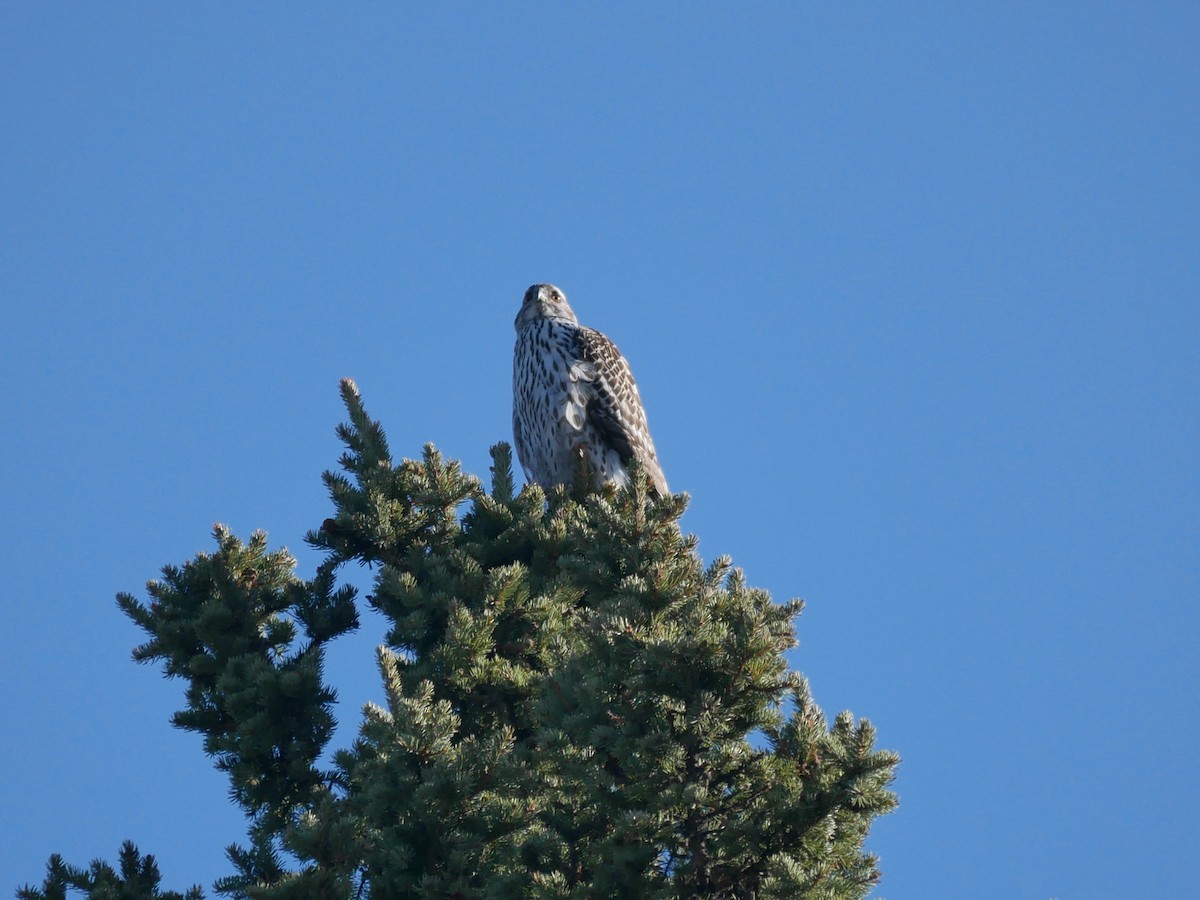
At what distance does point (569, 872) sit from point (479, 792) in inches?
15.9

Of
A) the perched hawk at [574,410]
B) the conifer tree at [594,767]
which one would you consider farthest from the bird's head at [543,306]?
the conifer tree at [594,767]

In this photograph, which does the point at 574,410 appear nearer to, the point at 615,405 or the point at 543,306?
the point at 615,405

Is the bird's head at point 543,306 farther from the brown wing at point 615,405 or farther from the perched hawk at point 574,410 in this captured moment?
the brown wing at point 615,405

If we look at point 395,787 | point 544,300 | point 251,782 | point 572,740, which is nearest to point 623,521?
point 572,740

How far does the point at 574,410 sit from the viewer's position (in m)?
Result: 9.39

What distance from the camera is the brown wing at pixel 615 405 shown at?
9469mm

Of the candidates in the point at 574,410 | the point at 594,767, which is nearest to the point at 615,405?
the point at 574,410

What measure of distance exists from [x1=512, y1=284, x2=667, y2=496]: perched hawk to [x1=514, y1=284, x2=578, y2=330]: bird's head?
1.07ft

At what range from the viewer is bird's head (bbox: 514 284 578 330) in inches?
408

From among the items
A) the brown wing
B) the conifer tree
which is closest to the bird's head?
the brown wing

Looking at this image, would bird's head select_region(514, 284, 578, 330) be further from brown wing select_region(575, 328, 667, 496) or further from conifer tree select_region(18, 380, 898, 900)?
conifer tree select_region(18, 380, 898, 900)

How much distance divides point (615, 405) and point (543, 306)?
4.29 feet

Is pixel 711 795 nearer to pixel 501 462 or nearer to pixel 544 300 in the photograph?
pixel 501 462

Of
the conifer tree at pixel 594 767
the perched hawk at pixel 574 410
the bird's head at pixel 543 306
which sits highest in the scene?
the bird's head at pixel 543 306
